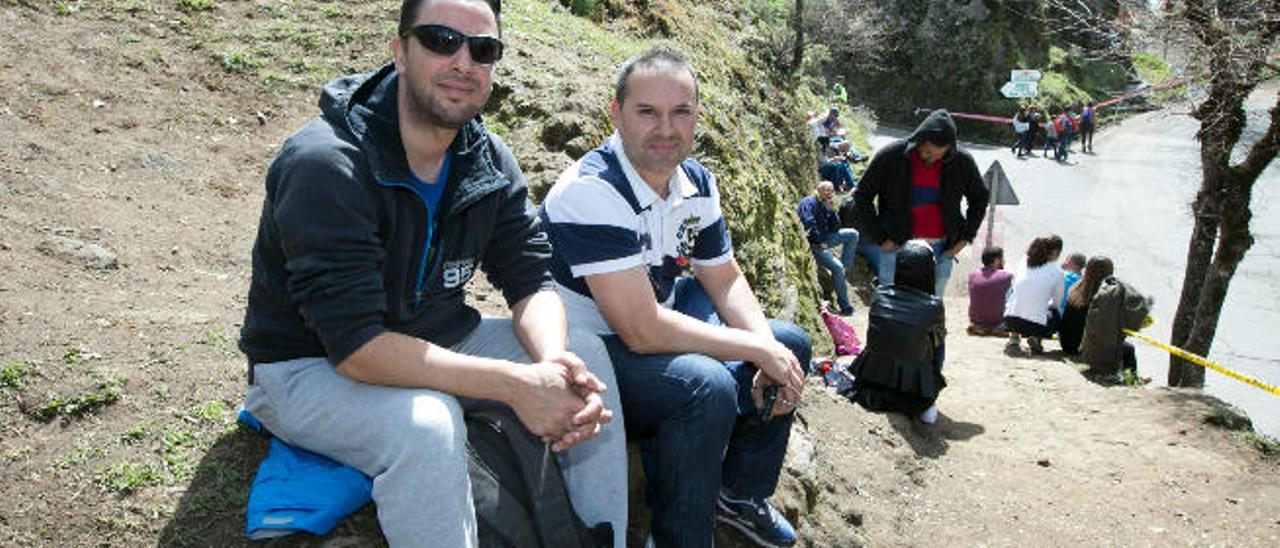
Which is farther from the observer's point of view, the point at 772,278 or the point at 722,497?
the point at 772,278

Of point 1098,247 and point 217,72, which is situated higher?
point 217,72

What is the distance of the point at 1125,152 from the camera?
34.3 metres

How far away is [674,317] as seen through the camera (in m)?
3.35

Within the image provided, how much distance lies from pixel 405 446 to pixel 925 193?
226 inches

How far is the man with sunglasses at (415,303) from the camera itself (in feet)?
8.34

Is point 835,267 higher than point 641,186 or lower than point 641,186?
lower

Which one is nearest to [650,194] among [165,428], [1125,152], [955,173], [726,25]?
[165,428]

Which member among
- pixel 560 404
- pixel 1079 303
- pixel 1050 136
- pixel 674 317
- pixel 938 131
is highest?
pixel 938 131

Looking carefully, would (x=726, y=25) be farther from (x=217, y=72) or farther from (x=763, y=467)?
(x=763, y=467)

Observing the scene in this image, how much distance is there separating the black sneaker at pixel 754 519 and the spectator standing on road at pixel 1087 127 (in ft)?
112

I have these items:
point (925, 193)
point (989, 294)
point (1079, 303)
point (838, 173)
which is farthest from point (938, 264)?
point (838, 173)

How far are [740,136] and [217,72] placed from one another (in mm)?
4034

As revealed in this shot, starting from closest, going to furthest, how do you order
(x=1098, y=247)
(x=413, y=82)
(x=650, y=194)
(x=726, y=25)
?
(x=413, y=82)
(x=650, y=194)
(x=726, y=25)
(x=1098, y=247)

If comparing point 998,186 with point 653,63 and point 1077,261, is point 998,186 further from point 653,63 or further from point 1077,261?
point 653,63
